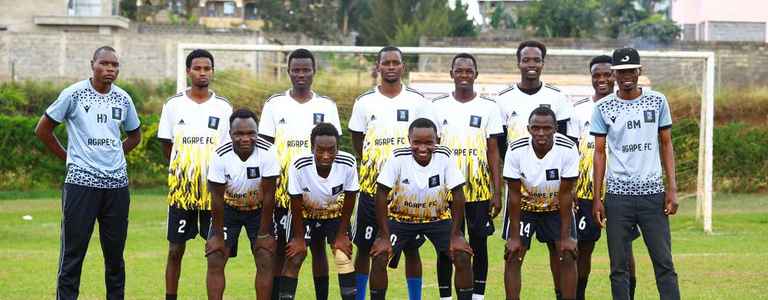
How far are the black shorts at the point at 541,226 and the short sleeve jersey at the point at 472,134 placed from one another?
1.85ft

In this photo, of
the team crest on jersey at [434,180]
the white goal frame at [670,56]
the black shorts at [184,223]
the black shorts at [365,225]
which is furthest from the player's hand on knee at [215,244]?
the white goal frame at [670,56]

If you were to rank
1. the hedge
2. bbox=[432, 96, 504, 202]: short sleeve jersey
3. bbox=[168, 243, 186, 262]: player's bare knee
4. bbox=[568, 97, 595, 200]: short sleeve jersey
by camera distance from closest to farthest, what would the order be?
1. bbox=[168, 243, 186, 262]: player's bare knee
2. bbox=[432, 96, 504, 202]: short sleeve jersey
3. bbox=[568, 97, 595, 200]: short sleeve jersey
4. the hedge

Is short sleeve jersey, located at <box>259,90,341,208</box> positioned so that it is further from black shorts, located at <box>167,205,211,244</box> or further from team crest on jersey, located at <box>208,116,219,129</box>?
black shorts, located at <box>167,205,211,244</box>

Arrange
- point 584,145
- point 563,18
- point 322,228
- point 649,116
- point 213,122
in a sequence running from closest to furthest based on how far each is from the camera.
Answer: point 649,116
point 322,228
point 213,122
point 584,145
point 563,18

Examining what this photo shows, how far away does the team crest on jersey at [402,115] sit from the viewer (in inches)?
462

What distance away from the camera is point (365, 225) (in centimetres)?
1158

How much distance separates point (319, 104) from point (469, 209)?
1663mm

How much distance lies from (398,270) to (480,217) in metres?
4.39

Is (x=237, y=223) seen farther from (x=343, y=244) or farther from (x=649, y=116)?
(x=649, y=116)

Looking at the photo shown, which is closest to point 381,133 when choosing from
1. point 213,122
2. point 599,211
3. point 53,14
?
point 213,122

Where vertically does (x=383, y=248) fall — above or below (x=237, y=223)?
below

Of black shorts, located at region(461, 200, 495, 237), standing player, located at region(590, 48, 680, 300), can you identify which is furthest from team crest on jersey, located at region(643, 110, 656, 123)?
black shorts, located at region(461, 200, 495, 237)

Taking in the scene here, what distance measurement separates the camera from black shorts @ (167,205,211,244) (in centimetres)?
1154

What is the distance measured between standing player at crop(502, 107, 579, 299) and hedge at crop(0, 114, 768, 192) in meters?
17.8
